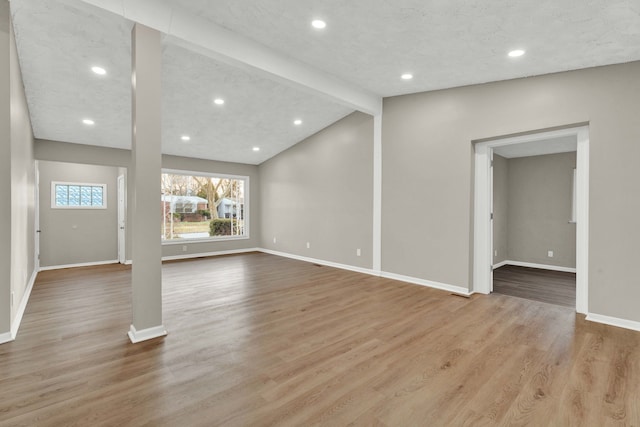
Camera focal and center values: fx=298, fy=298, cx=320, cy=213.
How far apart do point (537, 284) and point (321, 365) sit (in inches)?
171

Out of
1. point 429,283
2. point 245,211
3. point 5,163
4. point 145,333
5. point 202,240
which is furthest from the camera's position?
point 245,211

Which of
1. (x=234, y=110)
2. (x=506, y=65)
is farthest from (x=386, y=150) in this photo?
(x=234, y=110)

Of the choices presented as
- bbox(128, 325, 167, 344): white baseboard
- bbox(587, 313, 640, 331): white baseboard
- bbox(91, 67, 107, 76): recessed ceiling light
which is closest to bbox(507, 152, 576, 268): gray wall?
bbox(587, 313, 640, 331): white baseboard

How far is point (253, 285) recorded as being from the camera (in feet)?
15.4

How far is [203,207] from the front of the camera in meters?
8.01

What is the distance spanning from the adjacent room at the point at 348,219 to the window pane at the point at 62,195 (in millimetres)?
75

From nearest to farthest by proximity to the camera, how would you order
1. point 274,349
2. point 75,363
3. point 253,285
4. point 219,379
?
1. point 219,379
2. point 75,363
3. point 274,349
4. point 253,285

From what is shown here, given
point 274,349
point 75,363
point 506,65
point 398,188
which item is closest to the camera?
point 75,363

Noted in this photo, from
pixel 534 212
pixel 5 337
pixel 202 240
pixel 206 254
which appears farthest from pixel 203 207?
pixel 534 212

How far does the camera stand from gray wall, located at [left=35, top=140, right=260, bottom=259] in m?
5.71

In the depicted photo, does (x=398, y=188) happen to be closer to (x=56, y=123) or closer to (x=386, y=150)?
(x=386, y=150)

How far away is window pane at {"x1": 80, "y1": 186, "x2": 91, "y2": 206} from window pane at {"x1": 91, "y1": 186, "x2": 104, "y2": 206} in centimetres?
6

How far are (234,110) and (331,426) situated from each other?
4.85m

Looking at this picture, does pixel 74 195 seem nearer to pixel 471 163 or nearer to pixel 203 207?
pixel 203 207
